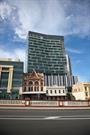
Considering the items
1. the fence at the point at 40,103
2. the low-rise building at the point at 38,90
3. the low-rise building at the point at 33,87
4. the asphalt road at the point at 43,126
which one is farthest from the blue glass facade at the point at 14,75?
the asphalt road at the point at 43,126

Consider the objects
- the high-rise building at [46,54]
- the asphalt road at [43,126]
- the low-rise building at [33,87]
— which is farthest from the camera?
the high-rise building at [46,54]

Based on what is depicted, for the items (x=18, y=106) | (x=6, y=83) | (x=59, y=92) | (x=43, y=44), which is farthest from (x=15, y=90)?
(x=43, y=44)

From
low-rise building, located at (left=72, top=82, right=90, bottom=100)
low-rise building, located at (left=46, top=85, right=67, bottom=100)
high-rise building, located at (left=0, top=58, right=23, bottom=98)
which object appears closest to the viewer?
low-rise building, located at (left=46, top=85, right=67, bottom=100)

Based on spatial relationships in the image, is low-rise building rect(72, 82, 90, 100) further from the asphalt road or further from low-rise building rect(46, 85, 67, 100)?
the asphalt road

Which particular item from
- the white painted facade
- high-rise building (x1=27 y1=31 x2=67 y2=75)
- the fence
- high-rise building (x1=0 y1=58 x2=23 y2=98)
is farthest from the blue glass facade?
the fence

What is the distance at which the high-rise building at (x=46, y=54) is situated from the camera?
90.6m

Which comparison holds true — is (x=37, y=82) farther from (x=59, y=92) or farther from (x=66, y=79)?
(x=66, y=79)

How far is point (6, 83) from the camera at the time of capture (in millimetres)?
58500

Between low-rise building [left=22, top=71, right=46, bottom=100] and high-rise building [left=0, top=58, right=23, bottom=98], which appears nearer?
low-rise building [left=22, top=71, right=46, bottom=100]

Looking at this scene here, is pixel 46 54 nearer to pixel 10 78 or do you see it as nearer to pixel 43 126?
pixel 10 78

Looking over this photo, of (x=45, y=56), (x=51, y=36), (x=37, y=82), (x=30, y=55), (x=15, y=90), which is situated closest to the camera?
(x=37, y=82)

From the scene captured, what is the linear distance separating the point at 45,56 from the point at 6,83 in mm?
42836

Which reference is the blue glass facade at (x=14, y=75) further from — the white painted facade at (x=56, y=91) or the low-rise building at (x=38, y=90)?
the white painted facade at (x=56, y=91)

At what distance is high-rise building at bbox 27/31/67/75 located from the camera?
297 ft
